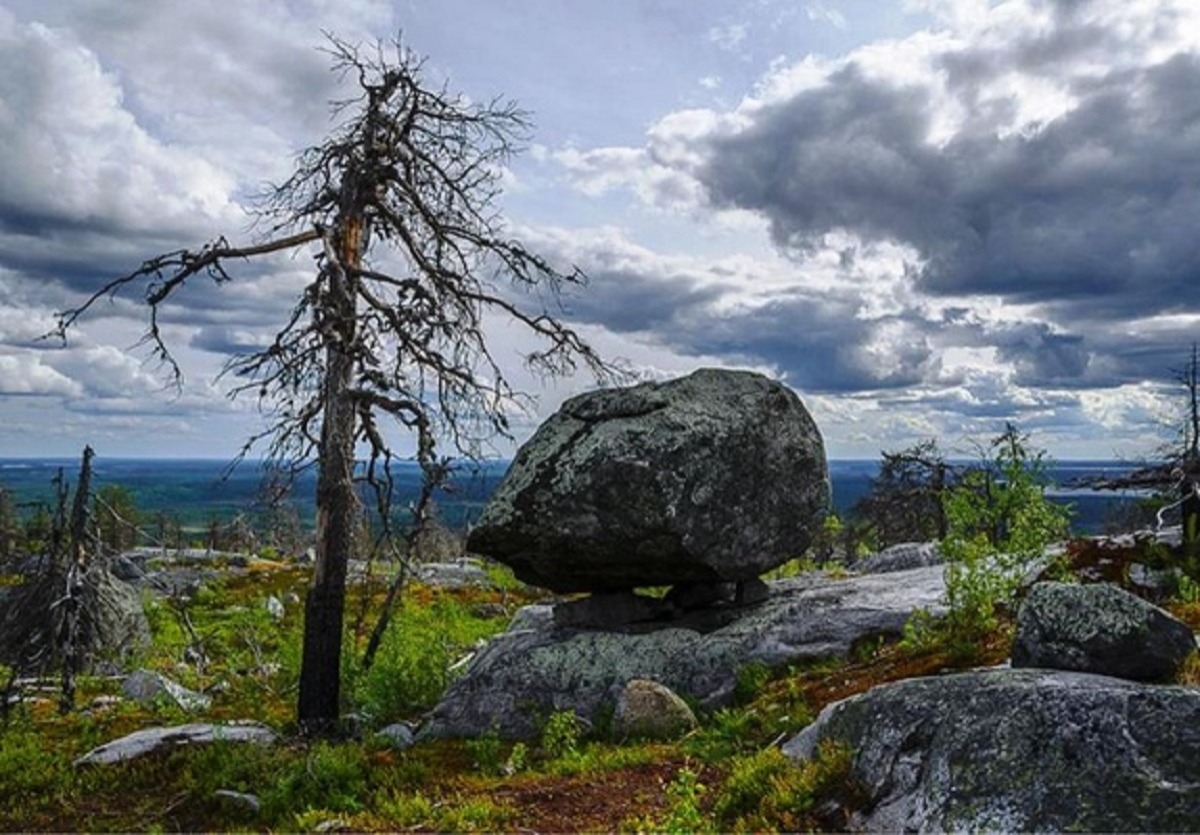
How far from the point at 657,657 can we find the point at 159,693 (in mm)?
14652

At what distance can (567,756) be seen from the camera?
13297mm

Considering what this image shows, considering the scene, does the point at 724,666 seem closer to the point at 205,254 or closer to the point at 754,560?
the point at 754,560

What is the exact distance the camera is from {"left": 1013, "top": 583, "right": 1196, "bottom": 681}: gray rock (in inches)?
412

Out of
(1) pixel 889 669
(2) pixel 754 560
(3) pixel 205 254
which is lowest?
(1) pixel 889 669

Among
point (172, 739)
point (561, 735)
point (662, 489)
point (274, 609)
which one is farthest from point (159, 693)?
point (274, 609)

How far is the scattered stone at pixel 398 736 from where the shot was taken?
16.1m

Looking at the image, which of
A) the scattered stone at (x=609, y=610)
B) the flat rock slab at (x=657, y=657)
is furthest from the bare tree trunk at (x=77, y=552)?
the scattered stone at (x=609, y=610)

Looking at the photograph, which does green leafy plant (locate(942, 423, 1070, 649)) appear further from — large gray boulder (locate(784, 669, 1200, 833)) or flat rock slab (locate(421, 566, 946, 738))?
large gray boulder (locate(784, 669, 1200, 833))

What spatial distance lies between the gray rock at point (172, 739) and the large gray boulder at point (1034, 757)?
1163 cm

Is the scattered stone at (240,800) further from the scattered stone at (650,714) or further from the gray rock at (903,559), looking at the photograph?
the gray rock at (903,559)

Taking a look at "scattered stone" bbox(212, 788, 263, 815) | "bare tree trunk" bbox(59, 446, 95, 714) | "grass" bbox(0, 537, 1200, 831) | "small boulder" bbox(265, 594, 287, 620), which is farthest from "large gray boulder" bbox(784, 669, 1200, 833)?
"small boulder" bbox(265, 594, 287, 620)

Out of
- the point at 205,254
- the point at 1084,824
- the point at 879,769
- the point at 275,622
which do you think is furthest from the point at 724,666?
the point at 275,622

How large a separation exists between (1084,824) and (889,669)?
7.20m

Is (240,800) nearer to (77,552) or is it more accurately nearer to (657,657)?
(657,657)
